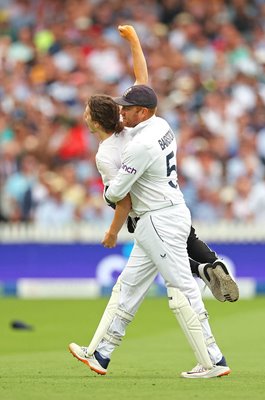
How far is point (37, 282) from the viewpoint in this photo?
17953 millimetres

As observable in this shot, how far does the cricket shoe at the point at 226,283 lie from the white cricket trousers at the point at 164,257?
0.19 meters

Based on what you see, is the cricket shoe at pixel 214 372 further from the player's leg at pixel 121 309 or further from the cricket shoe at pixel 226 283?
the player's leg at pixel 121 309

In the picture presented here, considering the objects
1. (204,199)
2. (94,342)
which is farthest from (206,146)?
(94,342)

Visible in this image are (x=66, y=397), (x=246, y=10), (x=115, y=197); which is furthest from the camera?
(x=246, y=10)

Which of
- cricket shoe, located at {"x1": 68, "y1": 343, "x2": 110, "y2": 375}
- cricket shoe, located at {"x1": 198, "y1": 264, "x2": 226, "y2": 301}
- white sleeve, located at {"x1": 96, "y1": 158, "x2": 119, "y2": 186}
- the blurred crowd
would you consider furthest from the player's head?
the blurred crowd

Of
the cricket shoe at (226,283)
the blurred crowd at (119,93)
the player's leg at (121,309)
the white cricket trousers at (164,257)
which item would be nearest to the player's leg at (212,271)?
the cricket shoe at (226,283)

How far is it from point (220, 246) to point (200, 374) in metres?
9.64

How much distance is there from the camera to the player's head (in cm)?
804

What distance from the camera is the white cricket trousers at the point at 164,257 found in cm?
788

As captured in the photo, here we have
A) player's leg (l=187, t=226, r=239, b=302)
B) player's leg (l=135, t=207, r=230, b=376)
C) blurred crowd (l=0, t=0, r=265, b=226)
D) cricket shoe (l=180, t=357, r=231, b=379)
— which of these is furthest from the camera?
blurred crowd (l=0, t=0, r=265, b=226)

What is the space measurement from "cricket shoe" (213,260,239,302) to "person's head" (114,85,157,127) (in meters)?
1.18

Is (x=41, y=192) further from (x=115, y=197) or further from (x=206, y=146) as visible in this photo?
(x=115, y=197)

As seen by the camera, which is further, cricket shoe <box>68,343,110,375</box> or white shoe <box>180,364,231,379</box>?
cricket shoe <box>68,343,110,375</box>

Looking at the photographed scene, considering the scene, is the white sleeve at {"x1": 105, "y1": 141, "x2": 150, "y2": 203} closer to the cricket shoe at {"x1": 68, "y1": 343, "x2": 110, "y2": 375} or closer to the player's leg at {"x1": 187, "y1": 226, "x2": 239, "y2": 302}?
the player's leg at {"x1": 187, "y1": 226, "x2": 239, "y2": 302}
